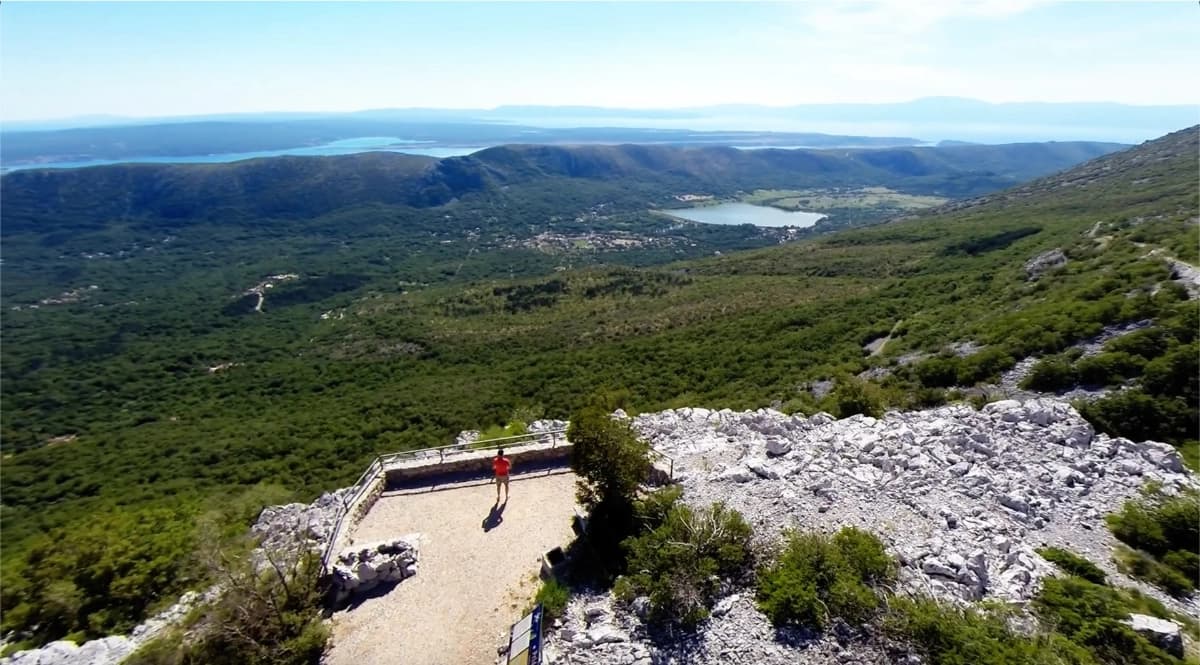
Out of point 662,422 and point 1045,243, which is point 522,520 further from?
point 1045,243

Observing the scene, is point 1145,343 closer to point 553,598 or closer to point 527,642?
point 553,598

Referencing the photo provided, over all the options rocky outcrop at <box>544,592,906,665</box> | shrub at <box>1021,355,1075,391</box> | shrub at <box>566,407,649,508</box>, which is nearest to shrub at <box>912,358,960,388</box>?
shrub at <box>1021,355,1075,391</box>

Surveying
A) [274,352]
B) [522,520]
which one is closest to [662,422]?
[522,520]

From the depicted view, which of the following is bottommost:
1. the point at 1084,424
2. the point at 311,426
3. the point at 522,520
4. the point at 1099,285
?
the point at 311,426

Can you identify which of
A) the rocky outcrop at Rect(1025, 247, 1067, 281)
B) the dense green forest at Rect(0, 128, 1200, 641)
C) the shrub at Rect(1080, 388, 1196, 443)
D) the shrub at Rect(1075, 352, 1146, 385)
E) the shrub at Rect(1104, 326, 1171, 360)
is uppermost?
the rocky outcrop at Rect(1025, 247, 1067, 281)

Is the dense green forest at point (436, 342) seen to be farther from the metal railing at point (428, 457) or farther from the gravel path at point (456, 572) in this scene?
the gravel path at point (456, 572)

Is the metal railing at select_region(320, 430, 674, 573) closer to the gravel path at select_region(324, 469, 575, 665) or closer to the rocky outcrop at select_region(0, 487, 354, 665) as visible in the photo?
the gravel path at select_region(324, 469, 575, 665)
